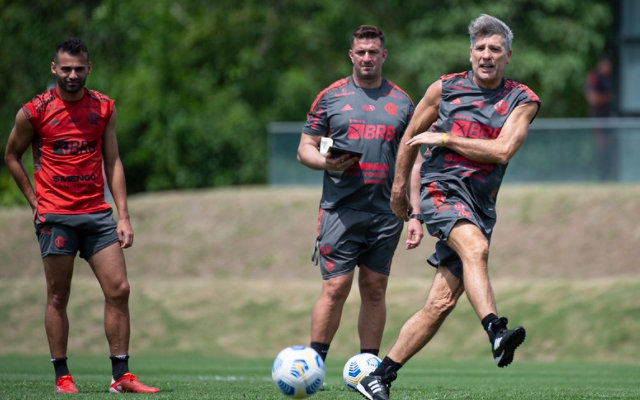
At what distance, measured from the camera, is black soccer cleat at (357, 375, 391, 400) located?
6.65 meters

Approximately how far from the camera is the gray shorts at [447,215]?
22.0 feet

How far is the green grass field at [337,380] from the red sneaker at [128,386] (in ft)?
0.30

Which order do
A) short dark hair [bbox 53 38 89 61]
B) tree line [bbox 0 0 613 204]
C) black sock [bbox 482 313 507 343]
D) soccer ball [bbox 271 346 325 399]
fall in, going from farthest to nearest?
tree line [bbox 0 0 613 204]
short dark hair [bbox 53 38 89 61]
soccer ball [bbox 271 346 325 399]
black sock [bbox 482 313 507 343]

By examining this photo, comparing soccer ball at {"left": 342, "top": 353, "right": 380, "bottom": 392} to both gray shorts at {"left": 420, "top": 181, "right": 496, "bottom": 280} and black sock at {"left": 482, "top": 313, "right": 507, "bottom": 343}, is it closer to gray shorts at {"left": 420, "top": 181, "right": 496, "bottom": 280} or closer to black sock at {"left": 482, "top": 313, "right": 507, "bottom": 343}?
gray shorts at {"left": 420, "top": 181, "right": 496, "bottom": 280}

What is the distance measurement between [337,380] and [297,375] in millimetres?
3202

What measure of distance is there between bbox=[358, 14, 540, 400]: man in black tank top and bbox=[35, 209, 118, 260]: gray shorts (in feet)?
7.40

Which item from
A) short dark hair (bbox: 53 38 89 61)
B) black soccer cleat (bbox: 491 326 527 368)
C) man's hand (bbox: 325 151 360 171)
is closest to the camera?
black soccer cleat (bbox: 491 326 527 368)

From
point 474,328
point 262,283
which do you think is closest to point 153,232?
point 262,283

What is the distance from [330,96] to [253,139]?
20.2 metres

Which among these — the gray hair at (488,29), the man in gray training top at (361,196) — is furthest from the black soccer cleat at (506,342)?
the man in gray training top at (361,196)

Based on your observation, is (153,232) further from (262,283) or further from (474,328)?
(474,328)

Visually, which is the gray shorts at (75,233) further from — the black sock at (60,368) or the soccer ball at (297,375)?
the soccer ball at (297,375)

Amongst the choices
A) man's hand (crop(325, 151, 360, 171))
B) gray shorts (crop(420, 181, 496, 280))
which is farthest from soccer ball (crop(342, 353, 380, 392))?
man's hand (crop(325, 151, 360, 171))

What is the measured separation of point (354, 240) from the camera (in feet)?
27.5
